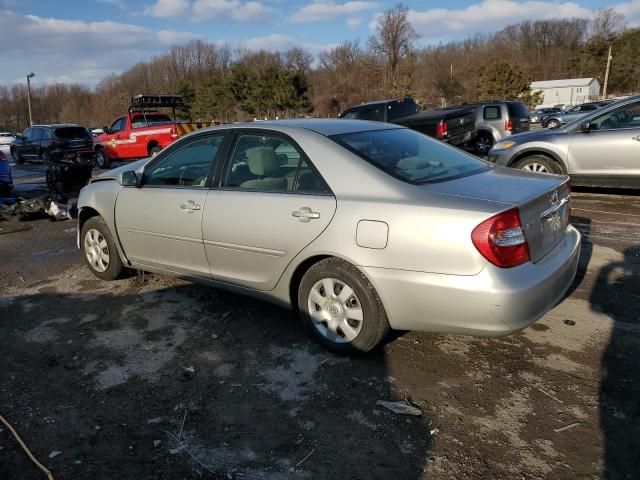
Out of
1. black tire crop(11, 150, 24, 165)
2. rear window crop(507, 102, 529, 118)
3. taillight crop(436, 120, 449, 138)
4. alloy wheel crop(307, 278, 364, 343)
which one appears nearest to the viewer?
alloy wheel crop(307, 278, 364, 343)

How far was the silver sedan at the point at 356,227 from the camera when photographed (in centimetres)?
293

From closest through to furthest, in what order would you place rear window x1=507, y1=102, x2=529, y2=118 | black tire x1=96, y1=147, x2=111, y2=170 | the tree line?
rear window x1=507, y1=102, x2=529, y2=118 → black tire x1=96, y1=147, x2=111, y2=170 → the tree line

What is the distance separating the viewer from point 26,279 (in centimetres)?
558

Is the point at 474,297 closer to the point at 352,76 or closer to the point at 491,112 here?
the point at 491,112

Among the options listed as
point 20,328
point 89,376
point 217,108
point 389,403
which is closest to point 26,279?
point 20,328

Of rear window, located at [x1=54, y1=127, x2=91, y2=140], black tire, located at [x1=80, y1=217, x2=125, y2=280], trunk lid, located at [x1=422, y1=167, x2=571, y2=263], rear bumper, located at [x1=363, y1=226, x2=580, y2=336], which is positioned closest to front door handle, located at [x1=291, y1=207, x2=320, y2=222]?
rear bumper, located at [x1=363, y1=226, x2=580, y2=336]

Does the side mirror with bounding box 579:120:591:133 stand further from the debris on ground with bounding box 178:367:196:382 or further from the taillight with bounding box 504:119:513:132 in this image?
the taillight with bounding box 504:119:513:132

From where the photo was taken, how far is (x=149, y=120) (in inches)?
704

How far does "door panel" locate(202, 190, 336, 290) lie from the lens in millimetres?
3441

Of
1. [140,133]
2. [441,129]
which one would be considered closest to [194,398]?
[441,129]

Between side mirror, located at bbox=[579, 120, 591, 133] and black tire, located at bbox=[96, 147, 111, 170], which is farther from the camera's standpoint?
black tire, located at bbox=[96, 147, 111, 170]

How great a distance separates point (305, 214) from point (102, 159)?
17.3 m

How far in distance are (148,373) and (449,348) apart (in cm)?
205

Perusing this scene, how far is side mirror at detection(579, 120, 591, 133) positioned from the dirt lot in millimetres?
4148
